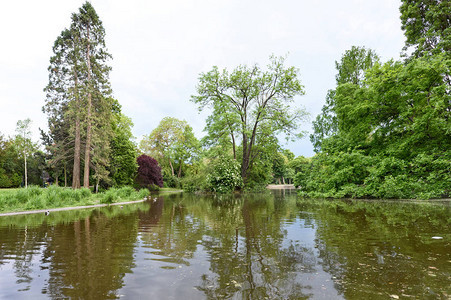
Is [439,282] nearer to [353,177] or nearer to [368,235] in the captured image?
[368,235]

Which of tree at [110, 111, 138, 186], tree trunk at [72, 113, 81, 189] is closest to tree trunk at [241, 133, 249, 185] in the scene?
tree at [110, 111, 138, 186]

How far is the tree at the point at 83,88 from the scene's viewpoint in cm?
2358

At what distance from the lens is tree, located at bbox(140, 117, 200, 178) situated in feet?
165

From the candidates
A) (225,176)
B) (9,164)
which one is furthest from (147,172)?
(9,164)

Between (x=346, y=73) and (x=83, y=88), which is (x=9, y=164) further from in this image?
(x=346, y=73)

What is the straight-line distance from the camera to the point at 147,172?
1457 inches

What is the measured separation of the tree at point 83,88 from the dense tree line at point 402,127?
22.0m

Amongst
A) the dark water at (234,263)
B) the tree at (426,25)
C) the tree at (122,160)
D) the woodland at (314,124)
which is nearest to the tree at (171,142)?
the woodland at (314,124)

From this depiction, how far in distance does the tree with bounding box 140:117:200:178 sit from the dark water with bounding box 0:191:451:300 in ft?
140

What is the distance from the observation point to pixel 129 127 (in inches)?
1722

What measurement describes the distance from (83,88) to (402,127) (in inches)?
1121

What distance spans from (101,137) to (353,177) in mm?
24471

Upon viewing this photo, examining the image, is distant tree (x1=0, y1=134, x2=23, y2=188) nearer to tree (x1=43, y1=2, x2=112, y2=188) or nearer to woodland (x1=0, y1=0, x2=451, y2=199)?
woodland (x1=0, y1=0, x2=451, y2=199)

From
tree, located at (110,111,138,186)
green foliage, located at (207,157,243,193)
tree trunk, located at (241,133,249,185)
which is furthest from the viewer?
tree, located at (110,111,138,186)
